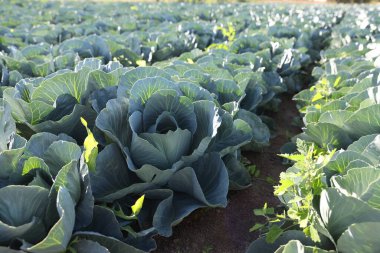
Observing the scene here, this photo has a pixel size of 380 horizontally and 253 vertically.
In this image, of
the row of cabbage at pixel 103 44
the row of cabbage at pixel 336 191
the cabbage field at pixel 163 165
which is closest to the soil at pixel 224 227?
the cabbage field at pixel 163 165

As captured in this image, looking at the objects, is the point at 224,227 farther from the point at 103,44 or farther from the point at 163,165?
the point at 103,44

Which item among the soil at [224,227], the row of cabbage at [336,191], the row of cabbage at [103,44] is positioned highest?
the row of cabbage at [336,191]

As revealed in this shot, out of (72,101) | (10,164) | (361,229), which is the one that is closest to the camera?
(361,229)

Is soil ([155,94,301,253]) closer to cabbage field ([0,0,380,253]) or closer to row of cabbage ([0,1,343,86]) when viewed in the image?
cabbage field ([0,0,380,253])

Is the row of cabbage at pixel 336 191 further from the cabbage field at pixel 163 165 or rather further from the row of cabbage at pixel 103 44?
the row of cabbage at pixel 103 44

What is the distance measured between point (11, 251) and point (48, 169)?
1.11 feet

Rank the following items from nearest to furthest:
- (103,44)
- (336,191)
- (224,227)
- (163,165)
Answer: (336,191), (163,165), (224,227), (103,44)

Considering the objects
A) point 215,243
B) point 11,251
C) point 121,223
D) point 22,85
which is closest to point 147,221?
point 121,223

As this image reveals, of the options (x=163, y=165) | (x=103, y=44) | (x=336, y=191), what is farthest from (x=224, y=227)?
(x=103, y=44)

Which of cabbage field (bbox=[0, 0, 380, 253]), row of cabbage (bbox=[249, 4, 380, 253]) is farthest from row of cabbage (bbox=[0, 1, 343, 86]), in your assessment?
row of cabbage (bbox=[249, 4, 380, 253])

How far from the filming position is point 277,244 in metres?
1.65

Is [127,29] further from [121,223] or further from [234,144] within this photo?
[121,223]

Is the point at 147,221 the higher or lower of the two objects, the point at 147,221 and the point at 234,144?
the lower

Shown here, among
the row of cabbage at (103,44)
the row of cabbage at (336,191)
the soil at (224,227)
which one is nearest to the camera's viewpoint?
the row of cabbage at (336,191)
